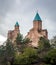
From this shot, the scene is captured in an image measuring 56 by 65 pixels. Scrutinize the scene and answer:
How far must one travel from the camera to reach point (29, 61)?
64438 mm

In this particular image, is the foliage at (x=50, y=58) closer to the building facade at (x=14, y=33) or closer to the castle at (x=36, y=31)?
the castle at (x=36, y=31)

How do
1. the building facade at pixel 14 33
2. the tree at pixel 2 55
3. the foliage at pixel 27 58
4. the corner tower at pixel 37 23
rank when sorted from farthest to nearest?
A: the building facade at pixel 14 33 < the corner tower at pixel 37 23 < the tree at pixel 2 55 < the foliage at pixel 27 58

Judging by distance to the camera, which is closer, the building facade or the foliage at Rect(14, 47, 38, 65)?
the foliage at Rect(14, 47, 38, 65)

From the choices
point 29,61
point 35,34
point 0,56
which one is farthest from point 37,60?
point 35,34

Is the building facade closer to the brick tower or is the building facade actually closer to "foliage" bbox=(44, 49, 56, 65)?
the brick tower

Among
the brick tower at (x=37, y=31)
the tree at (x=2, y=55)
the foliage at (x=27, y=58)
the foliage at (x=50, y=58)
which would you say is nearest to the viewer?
the foliage at (x=50, y=58)

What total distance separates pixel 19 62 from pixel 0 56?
26.1ft

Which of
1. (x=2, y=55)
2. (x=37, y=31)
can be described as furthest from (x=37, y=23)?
(x=2, y=55)

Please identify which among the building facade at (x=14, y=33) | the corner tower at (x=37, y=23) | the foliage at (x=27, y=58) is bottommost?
the foliage at (x=27, y=58)

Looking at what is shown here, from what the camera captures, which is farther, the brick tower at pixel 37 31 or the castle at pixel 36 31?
the brick tower at pixel 37 31

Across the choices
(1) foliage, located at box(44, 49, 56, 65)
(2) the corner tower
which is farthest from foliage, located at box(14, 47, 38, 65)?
(2) the corner tower

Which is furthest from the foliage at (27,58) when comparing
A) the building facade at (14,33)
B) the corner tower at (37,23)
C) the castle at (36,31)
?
the building facade at (14,33)

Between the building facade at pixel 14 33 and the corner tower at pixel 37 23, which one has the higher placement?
the corner tower at pixel 37 23

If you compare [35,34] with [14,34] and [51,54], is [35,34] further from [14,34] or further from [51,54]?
[51,54]
